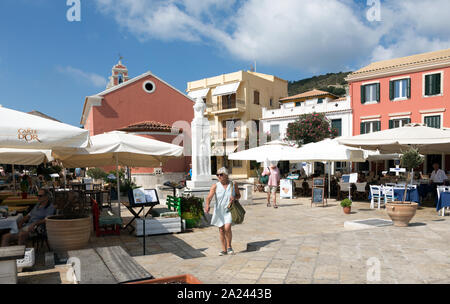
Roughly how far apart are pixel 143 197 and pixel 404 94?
2072cm

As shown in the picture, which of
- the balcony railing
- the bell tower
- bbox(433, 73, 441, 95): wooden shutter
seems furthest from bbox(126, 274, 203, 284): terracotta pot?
the bell tower

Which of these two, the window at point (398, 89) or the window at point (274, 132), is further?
the window at point (274, 132)

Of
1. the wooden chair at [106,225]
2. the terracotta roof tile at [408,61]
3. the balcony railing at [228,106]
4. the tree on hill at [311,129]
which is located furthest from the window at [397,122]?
the wooden chair at [106,225]

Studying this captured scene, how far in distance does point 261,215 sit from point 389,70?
17511mm

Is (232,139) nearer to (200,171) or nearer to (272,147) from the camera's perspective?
(272,147)

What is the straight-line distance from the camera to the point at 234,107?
111 ft

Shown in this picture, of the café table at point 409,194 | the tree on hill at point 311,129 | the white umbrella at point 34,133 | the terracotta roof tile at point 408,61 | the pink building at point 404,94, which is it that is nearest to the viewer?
the white umbrella at point 34,133

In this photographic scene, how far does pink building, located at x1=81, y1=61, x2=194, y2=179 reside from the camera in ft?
77.3

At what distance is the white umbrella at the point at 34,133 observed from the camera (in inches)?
165

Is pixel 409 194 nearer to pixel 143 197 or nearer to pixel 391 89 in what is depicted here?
pixel 143 197

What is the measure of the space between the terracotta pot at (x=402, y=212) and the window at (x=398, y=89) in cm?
1769

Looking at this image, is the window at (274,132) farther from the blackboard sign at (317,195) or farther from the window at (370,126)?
the blackboard sign at (317,195)

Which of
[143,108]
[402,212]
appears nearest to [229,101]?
[143,108]

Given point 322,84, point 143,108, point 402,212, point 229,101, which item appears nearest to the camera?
point 402,212
